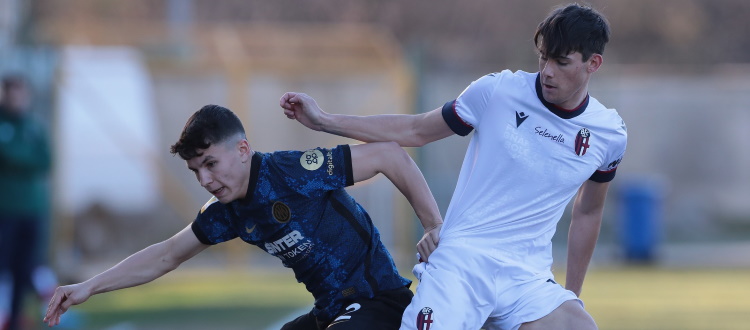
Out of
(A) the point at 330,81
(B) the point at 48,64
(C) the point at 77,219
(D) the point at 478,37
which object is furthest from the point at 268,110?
(D) the point at 478,37

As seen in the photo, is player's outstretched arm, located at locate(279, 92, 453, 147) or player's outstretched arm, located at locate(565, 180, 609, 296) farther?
player's outstretched arm, located at locate(565, 180, 609, 296)

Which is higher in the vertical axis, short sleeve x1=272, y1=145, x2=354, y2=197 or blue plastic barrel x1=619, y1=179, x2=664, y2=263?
short sleeve x1=272, y1=145, x2=354, y2=197

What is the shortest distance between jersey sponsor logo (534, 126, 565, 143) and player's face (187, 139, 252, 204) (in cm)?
127

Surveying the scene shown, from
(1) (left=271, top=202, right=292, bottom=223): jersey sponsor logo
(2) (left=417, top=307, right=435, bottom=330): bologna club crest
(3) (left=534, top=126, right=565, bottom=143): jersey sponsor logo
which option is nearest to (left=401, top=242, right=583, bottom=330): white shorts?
(2) (left=417, top=307, right=435, bottom=330): bologna club crest

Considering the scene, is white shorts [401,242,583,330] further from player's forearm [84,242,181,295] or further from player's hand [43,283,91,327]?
player's hand [43,283,91,327]

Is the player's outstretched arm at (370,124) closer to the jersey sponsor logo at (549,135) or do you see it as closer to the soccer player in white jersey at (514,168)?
the soccer player in white jersey at (514,168)

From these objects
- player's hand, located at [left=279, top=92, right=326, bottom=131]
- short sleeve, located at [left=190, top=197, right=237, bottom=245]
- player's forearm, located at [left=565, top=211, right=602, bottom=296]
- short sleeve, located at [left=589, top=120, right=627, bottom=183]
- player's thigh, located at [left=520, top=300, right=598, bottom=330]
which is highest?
player's hand, located at [left=279, top=92, right=326, bottom=131]

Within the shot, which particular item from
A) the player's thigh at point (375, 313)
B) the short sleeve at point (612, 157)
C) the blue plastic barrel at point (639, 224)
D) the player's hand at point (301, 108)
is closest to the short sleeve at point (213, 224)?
the player's hand at point (301, 108)

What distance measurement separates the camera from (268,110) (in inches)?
879

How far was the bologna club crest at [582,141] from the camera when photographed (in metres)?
5.30

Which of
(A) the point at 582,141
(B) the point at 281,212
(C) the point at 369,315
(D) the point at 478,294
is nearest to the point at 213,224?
(B) the point at 281,212

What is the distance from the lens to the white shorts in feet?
16.7

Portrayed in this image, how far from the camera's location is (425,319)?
5.08 meters

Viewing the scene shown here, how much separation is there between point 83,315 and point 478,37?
2404 centimetres
